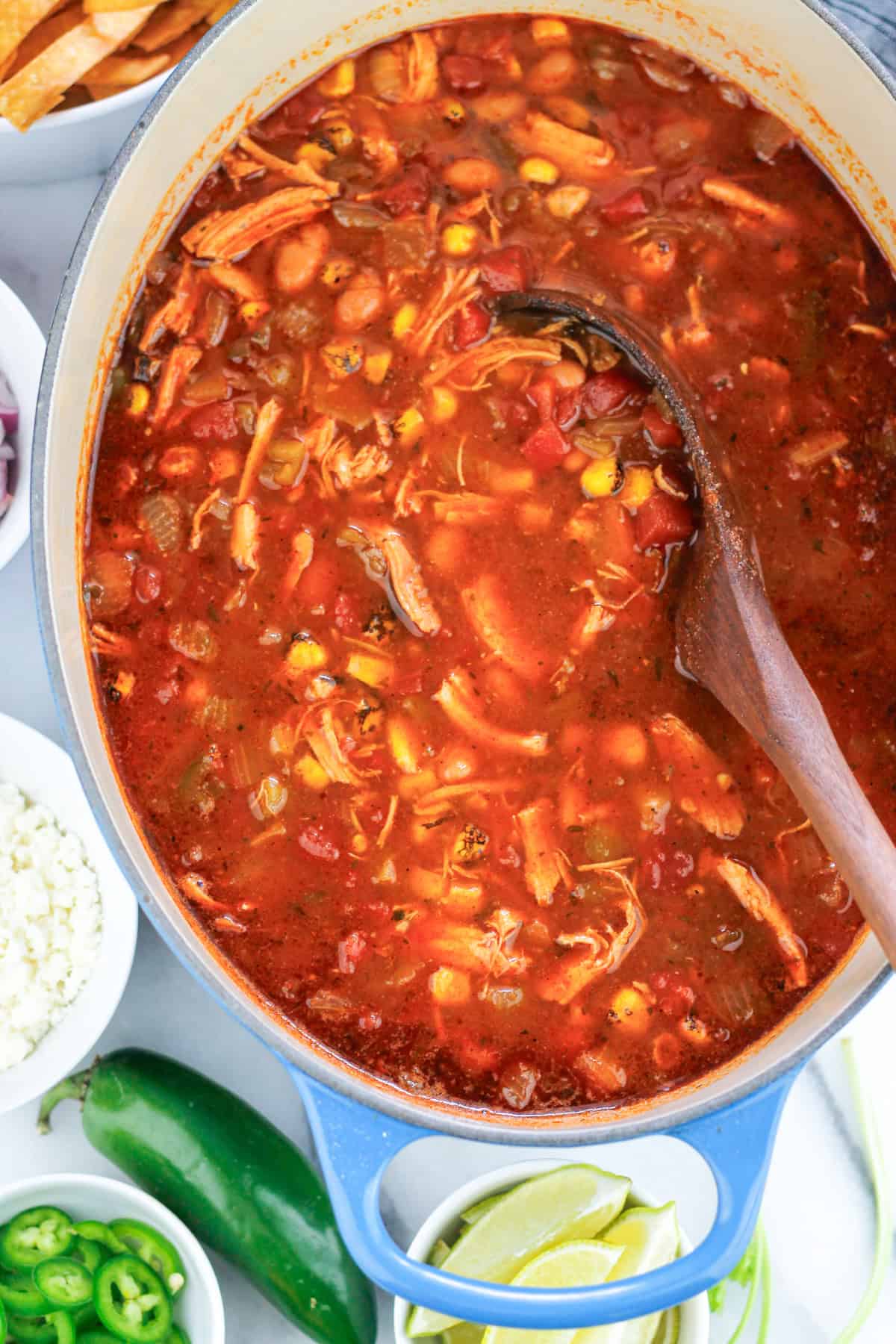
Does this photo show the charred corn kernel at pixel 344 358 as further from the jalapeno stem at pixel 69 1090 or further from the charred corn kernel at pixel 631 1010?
the jalapeno stem at pixel 69 1090

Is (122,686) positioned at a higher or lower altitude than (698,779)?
lower

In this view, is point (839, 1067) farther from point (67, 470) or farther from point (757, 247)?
point (67, 470)

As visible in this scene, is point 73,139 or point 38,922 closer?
point 73,139

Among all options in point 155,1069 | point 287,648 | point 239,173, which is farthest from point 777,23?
point 155,1069

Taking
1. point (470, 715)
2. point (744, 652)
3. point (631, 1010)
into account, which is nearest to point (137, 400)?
point (470, 715)

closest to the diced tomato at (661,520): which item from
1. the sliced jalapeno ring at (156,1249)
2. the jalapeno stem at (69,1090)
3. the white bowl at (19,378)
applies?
the white bowl at (19,378)

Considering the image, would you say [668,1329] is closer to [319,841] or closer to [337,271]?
[319,841]

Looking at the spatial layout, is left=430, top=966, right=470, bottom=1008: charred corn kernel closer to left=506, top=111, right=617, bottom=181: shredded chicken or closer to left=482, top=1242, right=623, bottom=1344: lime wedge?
left=482, top=1242, right=623, bottom=1344: lime wedge
